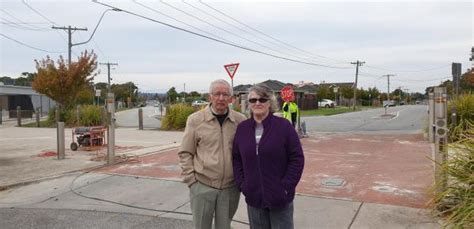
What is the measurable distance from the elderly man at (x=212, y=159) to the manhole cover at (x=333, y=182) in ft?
14.6

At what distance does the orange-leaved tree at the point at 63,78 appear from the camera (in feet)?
86.6

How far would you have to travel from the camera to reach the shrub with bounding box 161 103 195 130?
22580mm

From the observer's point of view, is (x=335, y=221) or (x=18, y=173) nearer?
(x=335, y=221)

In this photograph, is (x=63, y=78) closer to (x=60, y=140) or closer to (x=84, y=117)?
(x=84, y=117)

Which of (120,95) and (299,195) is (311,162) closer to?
(299,195)

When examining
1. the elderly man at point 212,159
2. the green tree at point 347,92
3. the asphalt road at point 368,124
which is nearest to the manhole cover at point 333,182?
the elderly man at point 212,159

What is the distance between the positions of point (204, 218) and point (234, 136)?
2.45 ft

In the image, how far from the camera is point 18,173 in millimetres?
9844

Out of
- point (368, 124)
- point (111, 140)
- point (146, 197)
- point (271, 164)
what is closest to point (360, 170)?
point (146, 197)

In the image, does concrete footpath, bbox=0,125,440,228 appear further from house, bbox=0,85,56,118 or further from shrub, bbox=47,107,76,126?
house, bbox=0,85,56,118

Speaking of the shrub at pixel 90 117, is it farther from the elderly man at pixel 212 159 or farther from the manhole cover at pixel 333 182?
the elderly man at pixel 212 159

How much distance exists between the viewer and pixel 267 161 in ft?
11.4

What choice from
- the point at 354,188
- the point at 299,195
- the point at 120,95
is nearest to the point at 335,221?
the point at 299,195

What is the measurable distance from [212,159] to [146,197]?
3.83 metres
